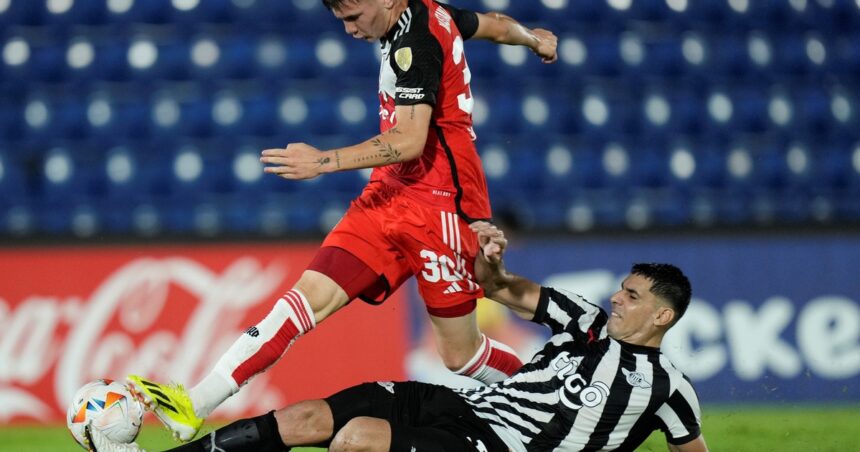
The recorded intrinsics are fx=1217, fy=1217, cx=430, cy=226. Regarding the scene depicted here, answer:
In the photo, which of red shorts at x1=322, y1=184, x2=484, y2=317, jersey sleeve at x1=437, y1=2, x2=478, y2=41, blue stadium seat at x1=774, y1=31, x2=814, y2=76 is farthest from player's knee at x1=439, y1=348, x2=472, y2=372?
blue stadium seat at x1=774, y1=31, x2=814, y2=76

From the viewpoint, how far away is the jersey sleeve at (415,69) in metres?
4.59

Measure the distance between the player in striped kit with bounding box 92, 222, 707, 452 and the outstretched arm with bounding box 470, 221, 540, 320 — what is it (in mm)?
333

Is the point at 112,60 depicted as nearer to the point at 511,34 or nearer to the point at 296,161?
the point at 511,34

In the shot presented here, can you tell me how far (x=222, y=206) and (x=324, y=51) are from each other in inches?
57.5

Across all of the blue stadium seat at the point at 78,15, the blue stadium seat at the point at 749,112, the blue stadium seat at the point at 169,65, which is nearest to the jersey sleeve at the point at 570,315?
the blue stadium seat at the point at 749,112

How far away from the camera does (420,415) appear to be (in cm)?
453

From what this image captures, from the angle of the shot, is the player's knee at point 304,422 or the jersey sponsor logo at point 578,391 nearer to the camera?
the player's knee at point 304,422

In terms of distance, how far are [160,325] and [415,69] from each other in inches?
125

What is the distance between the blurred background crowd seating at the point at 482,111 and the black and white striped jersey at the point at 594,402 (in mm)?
3841

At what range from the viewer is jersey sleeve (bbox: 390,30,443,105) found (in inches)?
181

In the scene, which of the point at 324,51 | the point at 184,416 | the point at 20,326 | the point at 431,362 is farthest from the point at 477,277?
the point at 324,51

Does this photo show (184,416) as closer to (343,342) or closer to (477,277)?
(477,277)

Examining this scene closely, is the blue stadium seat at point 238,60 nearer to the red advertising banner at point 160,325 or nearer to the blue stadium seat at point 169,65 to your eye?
the blue stadium seat at point 169,65

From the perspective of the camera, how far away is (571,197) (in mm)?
8617
